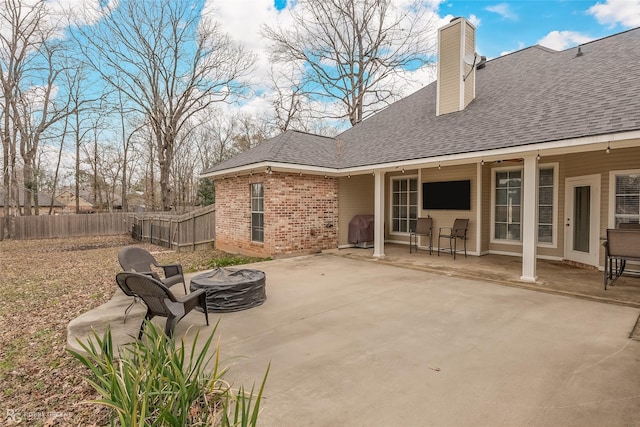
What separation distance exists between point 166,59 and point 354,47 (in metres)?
10.8

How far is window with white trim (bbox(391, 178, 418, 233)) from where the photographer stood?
35.7 feet

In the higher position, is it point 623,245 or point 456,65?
point 456,65

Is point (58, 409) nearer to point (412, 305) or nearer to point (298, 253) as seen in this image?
point (412, 305)

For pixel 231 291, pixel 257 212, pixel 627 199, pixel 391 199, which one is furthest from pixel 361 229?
pixel 231 291

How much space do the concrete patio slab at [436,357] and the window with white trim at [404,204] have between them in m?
5.40

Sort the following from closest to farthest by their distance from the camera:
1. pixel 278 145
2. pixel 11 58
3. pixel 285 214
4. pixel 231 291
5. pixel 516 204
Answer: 1. pixel 231 291
2. pixel 516 204
3. pixel 285 214
4. pixel 278 145
5. pixel 11 58

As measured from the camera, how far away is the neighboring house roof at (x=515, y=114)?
231 inches

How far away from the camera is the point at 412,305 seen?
16.2ft

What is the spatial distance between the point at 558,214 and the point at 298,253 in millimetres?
6720

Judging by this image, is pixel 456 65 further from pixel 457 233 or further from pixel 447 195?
pixel 457 233

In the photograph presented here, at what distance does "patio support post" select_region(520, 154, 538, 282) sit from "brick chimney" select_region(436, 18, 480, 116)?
11.9ft

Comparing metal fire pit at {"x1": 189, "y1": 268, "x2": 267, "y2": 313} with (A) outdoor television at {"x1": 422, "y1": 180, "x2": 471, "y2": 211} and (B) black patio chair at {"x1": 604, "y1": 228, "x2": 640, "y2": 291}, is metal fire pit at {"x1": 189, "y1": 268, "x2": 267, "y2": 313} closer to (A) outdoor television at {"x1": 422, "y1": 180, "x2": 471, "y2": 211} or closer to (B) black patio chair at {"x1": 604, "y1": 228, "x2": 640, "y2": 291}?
(B) black patio chair at {"x1": 604, "y1": 228, "x2": 640, "y2": 291}

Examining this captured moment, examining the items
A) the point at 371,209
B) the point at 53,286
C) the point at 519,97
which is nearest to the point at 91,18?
the point at 53,286

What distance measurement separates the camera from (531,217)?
6.15m
